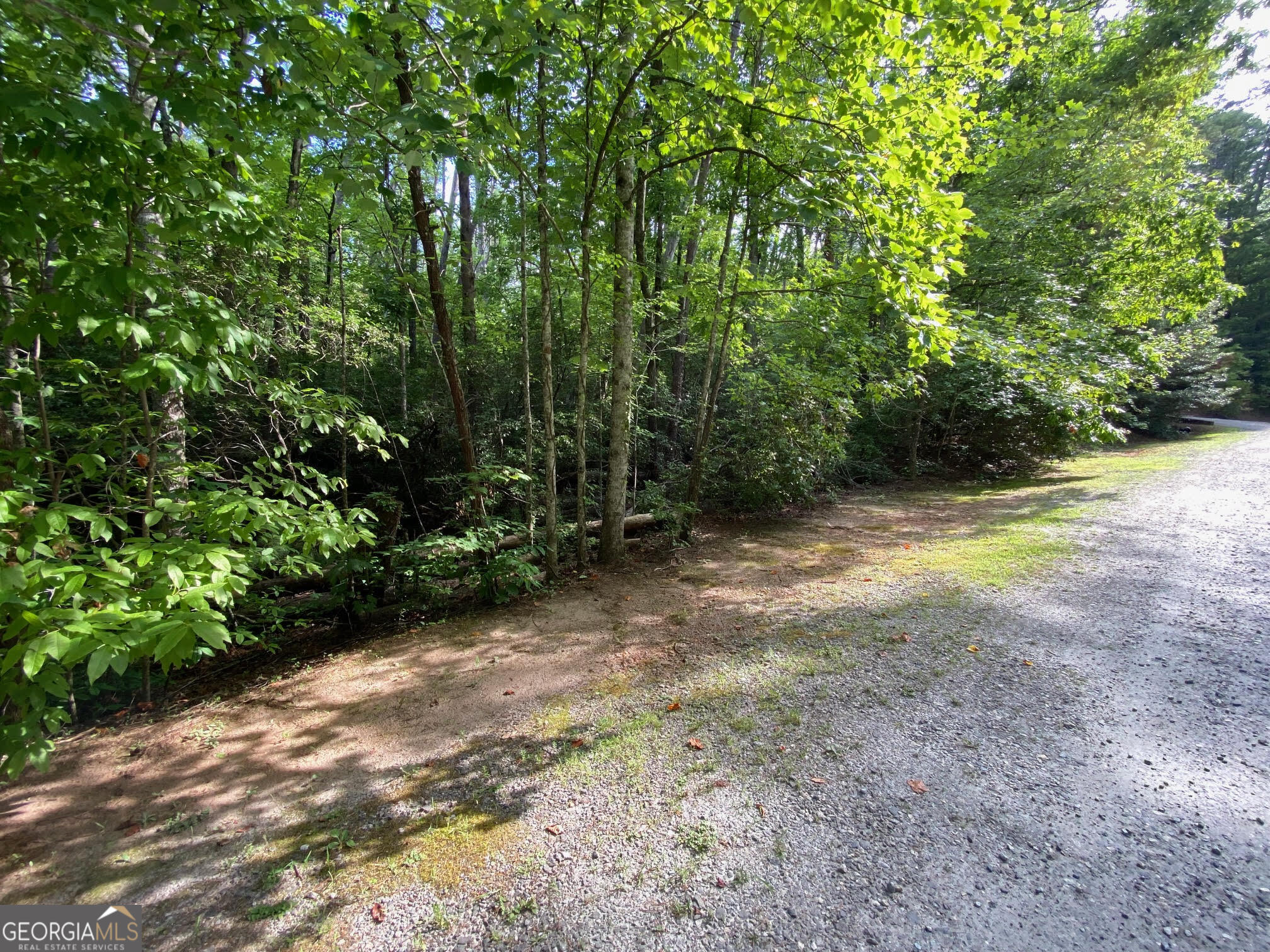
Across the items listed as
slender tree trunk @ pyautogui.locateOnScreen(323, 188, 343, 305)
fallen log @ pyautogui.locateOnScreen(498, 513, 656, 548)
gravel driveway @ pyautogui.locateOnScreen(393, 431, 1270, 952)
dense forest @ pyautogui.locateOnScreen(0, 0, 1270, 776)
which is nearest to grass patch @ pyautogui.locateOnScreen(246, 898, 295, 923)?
gravel driveway @ pyautogui.locateOnScreen(393, 431, 1270, 952)

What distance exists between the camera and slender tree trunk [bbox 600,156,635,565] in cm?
550

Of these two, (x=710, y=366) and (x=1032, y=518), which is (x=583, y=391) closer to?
(x=710, y=366)

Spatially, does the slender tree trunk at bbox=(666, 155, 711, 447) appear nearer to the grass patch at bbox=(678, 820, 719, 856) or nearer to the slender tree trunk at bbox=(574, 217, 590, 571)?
the slender tree trunk at bbox=(574, 217, 590, 571)

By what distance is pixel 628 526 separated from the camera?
736 cm

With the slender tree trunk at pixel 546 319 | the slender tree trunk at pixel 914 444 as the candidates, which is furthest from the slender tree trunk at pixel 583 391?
the slender tree trunk at pixel 914 444

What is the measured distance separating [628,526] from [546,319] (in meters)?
3.37

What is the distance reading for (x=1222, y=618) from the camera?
3.75m

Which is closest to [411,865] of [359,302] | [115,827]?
[115,827]

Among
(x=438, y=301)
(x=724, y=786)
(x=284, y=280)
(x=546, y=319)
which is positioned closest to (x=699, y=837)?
(x=724, y=786)

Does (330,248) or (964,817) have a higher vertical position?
(330,248)

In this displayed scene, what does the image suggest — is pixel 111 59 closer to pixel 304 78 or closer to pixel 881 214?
pixel 304 78

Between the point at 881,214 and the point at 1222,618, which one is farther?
the point at 1222,618

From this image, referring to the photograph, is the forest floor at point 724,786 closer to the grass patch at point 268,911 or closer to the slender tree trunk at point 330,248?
the grass patch at point 268,911

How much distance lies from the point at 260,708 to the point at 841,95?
6197 millimetres
